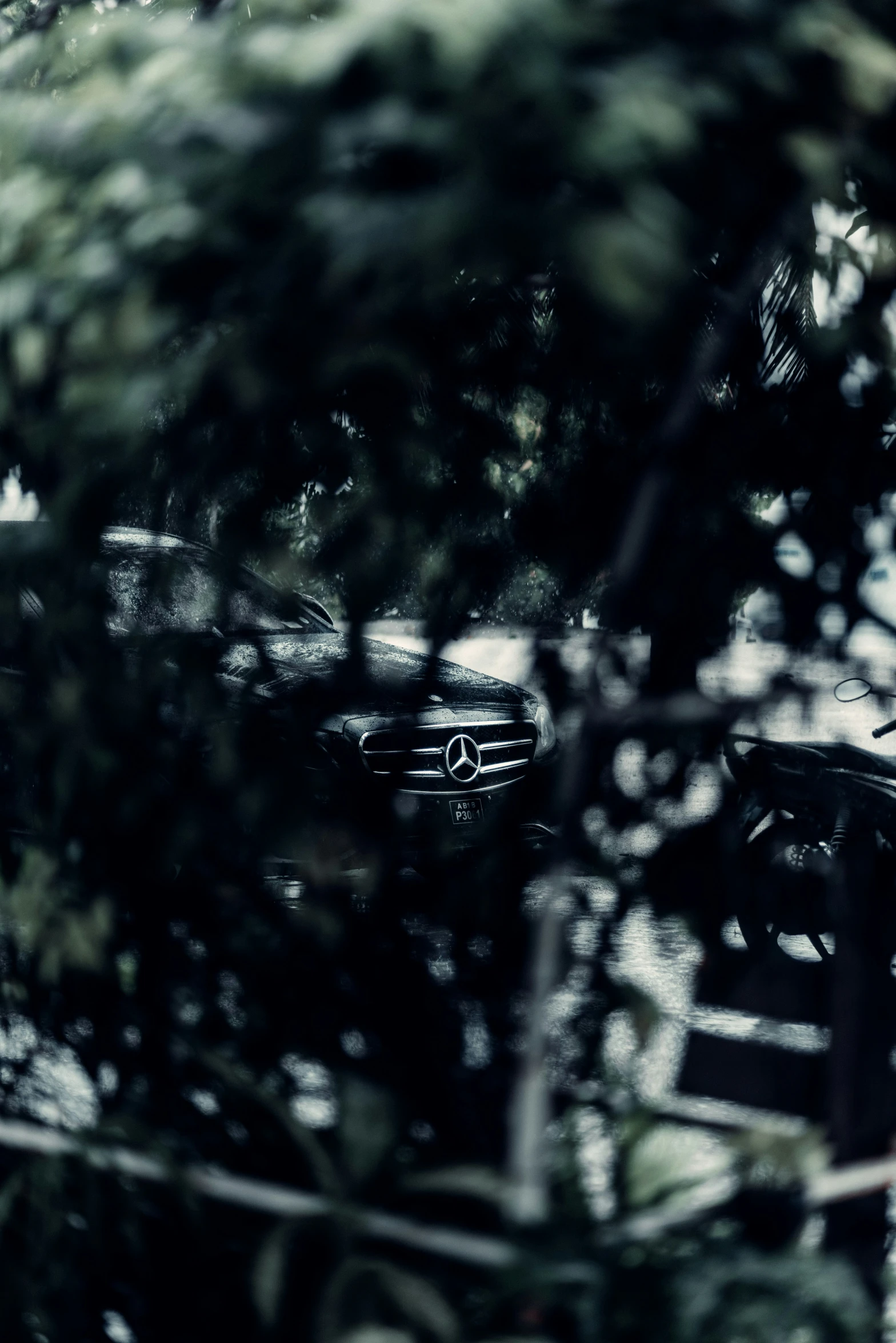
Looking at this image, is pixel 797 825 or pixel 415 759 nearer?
pixel 797 825

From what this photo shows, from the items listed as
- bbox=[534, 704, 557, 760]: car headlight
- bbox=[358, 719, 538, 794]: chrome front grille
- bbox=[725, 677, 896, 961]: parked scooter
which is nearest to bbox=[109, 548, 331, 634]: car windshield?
bbox=[358, 719, 538, 794]: chrome front grille

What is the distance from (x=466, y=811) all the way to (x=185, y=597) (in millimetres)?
477

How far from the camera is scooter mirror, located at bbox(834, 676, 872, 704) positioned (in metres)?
1.56

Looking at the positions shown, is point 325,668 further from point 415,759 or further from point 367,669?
point 415,759

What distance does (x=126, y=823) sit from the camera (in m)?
1.47

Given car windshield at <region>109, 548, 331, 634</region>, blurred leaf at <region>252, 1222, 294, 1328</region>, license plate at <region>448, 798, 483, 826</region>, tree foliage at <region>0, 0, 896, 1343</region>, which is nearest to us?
tree foliage at <region>0, 0, 896, 1343</region>

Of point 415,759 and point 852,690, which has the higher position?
point 852,690

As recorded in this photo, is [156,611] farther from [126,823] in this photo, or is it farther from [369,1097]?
[369,1097]

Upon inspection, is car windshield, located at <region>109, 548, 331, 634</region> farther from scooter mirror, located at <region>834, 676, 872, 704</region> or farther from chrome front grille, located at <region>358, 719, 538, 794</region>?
scooter mirror, located at <region>834, 676, 872, 704</region>

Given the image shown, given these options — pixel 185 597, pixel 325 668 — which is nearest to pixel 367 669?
pixel 325 668

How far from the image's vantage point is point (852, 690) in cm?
159

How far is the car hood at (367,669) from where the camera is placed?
1.48 m

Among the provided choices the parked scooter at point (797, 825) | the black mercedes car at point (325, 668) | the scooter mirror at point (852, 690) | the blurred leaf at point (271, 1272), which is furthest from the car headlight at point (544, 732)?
the blurred leaf at point (271, 1272)

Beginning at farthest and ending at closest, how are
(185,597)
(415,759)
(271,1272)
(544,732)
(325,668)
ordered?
1. (415,759)
2. (544,732)
3. (325,668)
4. (185,597)
5. (271,1272)
